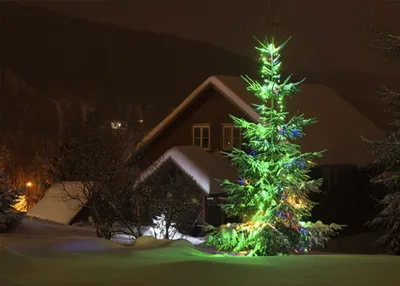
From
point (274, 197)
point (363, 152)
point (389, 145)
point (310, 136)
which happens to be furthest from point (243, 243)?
point (363, 152)

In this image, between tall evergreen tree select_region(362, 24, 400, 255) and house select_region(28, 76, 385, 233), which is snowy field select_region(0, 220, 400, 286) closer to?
tall evergreen tree select_region(362, 24, 400, 255)

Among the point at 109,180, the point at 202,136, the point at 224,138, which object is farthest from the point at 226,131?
the point at 109,180

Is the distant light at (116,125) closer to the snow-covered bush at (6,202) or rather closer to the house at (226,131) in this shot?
the house at (226,131)

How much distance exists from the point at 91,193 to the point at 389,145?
36.2 ft

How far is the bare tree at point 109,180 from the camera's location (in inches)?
844

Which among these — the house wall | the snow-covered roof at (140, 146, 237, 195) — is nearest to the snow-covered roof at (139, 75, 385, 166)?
the house wall

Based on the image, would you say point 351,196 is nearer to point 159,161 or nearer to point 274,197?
point 159,161

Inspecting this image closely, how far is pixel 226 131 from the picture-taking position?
27.3 m

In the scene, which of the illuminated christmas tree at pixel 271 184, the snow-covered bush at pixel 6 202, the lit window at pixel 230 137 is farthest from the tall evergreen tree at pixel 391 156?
the snow-covered bush at pixel 6 202

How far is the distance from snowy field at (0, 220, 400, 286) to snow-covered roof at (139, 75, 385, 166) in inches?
599

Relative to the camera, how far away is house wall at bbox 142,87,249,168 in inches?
1072

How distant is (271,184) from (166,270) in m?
7.45

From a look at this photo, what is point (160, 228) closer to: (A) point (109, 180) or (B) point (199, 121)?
(A) point (109, 180)

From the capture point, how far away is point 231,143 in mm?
26922
